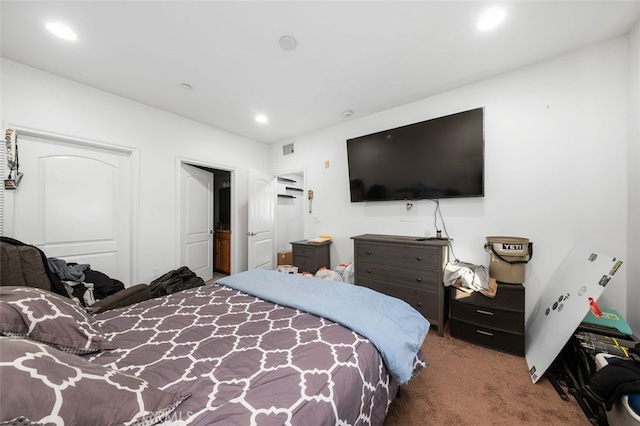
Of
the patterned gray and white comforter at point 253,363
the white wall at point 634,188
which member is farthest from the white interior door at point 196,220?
the white wall at point 634,188

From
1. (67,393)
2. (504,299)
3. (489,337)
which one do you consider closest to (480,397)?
(489,337)

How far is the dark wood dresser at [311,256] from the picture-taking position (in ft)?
11.1

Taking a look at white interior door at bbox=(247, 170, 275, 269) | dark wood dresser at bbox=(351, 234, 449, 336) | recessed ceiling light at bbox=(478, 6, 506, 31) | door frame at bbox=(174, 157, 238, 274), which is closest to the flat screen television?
dark wood dresser at bbox=(351, 234, 449, 336)

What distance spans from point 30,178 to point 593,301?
4.84 m

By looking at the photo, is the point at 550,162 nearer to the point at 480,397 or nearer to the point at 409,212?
the point at 409,212

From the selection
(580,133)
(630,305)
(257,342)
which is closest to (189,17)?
(257,342)

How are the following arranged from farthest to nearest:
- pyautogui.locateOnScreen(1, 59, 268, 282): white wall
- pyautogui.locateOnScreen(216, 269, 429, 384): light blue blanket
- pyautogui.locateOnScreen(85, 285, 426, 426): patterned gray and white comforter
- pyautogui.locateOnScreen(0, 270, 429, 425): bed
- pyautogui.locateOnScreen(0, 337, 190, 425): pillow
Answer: pyautogui.locateOnScreen(1, 59, 268, 282): white wall
pyautogui.locateOnScreen(216, 269, 429, 384): light blue blanket
pyautogui.locateOnScreen(85, 285, 426, 426): patterned gray and white comforter
pyautogui.locateOnScreen(0, 270, 429, 425): bed
pyautogui.locateOnScreen(0, 337, 190, 425): pillow

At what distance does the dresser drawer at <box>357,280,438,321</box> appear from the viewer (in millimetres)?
2303

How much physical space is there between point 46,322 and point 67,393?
0.60m

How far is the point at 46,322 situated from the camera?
A: 0.91 metres

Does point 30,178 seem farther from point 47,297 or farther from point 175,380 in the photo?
point 175,380

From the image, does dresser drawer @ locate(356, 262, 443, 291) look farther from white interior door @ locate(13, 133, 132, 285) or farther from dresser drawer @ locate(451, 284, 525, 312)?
white interior door @ locate(13, 133, 132, 285)

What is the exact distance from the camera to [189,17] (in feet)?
5.40

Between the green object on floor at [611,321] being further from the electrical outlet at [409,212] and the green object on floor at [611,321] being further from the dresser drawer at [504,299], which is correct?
the electrical outlet at [409,212]
